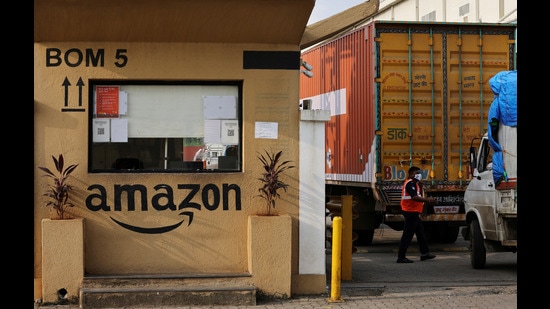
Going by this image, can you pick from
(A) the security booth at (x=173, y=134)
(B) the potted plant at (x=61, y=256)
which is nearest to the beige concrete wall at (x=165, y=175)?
(A) the security booth at (x=173, y=134)

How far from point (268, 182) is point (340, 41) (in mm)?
7491

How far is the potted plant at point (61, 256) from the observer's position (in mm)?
10312

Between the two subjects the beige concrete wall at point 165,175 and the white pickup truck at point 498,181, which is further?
the white pickup truck at point 498,181

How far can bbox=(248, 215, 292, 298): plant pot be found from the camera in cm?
1059

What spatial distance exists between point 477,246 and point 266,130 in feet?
15.8

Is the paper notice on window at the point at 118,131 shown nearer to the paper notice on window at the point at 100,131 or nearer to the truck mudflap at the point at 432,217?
the paper notice on window at the point at 100,131

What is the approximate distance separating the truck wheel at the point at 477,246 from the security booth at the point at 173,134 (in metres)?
3.82

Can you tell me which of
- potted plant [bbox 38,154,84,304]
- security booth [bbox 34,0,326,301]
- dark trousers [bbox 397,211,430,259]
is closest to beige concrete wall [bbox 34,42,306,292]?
security booth [bbox 34,0,326,301]

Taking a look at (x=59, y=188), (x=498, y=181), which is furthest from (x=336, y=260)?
(x=498, y=181)

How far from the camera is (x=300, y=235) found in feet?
36.2

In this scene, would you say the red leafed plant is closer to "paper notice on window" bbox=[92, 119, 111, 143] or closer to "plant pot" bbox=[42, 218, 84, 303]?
"plant pot" bbox=[42, 218, 84, 303]

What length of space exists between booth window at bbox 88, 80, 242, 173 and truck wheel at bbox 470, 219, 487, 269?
15.5 feet
